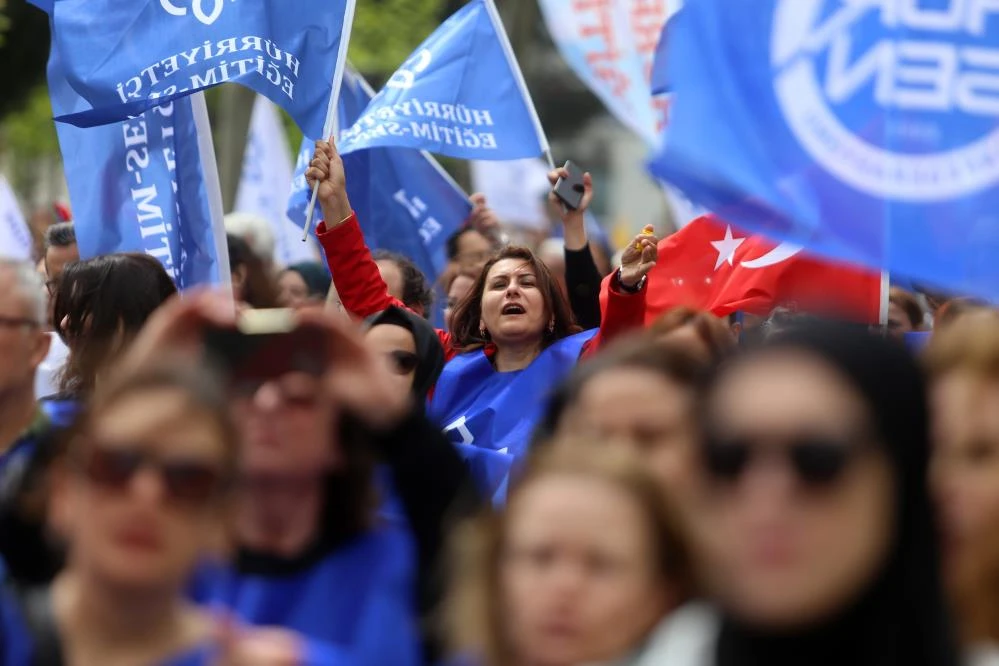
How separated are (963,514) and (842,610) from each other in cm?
55

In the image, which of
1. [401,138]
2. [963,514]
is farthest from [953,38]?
[401,138]

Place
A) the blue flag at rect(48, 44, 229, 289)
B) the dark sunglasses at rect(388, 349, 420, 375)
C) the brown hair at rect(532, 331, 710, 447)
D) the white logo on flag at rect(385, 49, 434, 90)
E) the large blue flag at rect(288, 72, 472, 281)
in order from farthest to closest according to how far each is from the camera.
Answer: the large blue flag at rect(288, 72, 472, 281) < the white logo on flag at rect(385, 49, 434, 90) < the blue flag at rect(48, 44, 229, 289) < the dark sunglasses at rect(388, 349, 420, 375) < the brown hair at rect(532, 331, 710, 447)

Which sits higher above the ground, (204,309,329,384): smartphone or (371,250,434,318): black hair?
(204,309,329,384): smartphone

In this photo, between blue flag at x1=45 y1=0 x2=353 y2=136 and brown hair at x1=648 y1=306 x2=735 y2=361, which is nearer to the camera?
brown hair at x1=648 y1=306 x2=735 y2=361

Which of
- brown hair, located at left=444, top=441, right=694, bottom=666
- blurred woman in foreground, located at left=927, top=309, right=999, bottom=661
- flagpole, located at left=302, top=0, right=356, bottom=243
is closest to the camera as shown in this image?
blurred woman in foreground, located at left=927, top=309, right=999, bottom=661

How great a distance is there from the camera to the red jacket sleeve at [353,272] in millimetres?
6539

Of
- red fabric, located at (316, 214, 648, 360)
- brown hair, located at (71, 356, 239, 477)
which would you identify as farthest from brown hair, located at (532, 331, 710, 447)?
red fabric, located at (316, 214, 648, 360)

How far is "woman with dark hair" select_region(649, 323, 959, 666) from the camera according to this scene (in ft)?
7.27

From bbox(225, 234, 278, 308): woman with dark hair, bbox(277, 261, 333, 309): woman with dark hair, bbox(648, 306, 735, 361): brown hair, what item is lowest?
bbox(277, 261, 333, 309): woman with dark hair

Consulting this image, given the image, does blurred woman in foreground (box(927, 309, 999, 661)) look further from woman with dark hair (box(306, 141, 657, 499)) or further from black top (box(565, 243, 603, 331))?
black top (box(565, 243, 603, 331))

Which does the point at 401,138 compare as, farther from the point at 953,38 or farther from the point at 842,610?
the point at 842,610

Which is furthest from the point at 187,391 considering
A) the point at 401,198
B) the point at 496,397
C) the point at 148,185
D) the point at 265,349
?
the point at 401,198

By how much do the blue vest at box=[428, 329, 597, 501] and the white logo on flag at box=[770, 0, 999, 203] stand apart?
91.0 inches

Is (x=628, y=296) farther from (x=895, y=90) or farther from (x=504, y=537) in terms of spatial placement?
(x=504, y=537)
